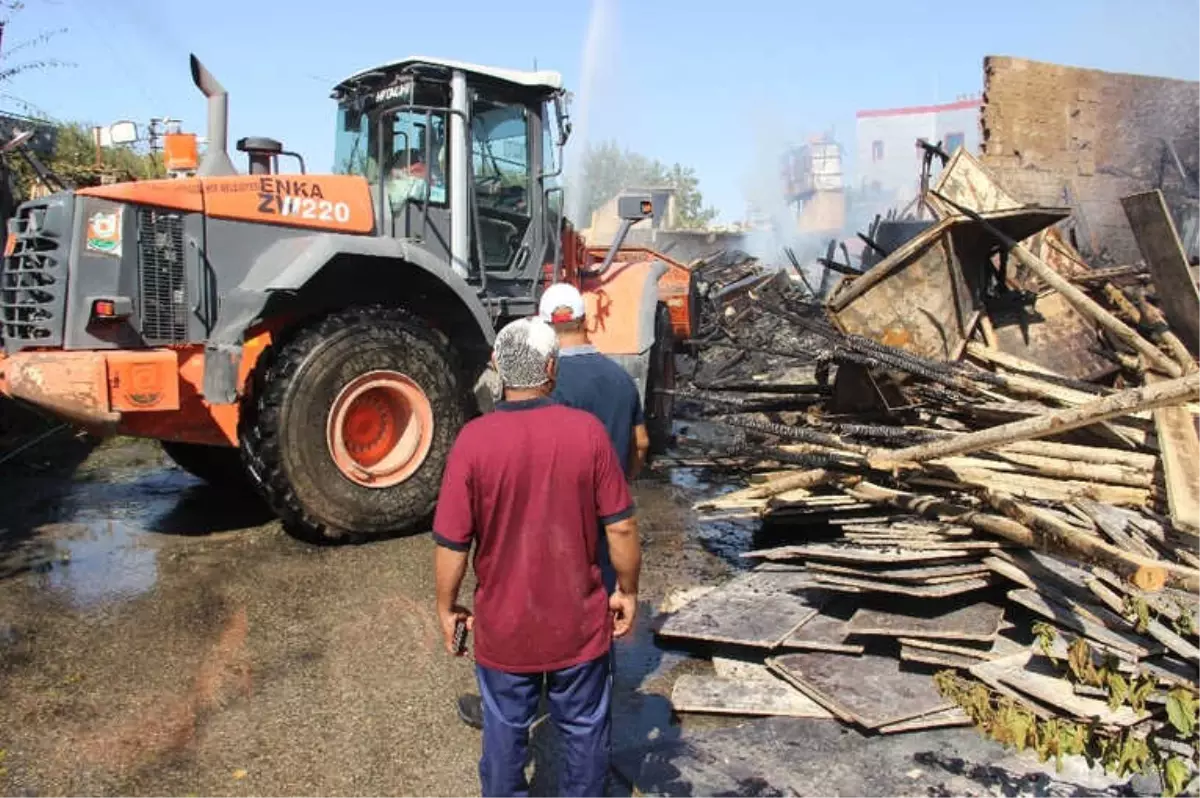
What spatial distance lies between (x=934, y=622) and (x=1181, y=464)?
1463mm

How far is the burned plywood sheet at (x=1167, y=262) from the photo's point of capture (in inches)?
211

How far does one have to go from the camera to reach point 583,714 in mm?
2641

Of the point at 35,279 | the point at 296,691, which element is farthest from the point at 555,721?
the point at 35,279

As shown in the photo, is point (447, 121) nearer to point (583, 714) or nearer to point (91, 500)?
point (91, 500)

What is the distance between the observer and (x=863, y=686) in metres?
3.78

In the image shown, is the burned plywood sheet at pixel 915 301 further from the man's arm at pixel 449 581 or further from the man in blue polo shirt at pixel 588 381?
the man's arm at pixel 449 581

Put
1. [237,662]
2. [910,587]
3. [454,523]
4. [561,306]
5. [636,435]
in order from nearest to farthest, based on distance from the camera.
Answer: [454,523] < [561,306] < [636,435] < [910,587] < [237,662]

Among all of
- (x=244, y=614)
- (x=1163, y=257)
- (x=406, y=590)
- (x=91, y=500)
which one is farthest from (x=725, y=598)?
(x=91, y=500)

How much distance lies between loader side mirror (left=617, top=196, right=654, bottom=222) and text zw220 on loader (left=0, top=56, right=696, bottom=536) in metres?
0.02

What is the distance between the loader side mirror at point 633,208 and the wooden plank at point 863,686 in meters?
3.78

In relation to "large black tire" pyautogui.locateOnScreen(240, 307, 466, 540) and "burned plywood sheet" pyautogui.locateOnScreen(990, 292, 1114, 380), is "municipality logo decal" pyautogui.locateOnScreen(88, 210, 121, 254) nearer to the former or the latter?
"large black tire" pyautogui.locateOnScreen(240, 307, 466, 540)

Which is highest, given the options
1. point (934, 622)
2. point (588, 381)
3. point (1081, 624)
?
point (588, 381)

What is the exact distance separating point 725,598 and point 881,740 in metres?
1.29

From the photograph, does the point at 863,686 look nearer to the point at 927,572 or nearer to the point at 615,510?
the point at 927,572
